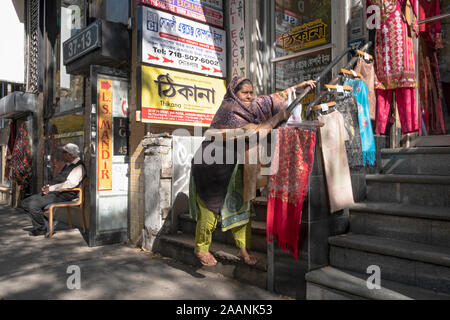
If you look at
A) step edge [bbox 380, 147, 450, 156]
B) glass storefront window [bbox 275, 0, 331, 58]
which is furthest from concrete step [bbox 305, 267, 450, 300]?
glass storefront window [bbox 275, 0, 331, 58]

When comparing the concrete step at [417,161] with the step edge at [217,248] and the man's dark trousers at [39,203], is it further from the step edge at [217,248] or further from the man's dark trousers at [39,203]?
the man's dark trousers at [39,203]

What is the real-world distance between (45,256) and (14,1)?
8.55 metres

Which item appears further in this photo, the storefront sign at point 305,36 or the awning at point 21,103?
the awning at point 21,103

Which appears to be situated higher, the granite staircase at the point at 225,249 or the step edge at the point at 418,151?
the step edge at the point at 418,151

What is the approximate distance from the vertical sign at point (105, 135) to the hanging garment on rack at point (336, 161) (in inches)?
153

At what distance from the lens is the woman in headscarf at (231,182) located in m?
3.78

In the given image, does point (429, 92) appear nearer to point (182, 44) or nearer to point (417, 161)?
point (417, 161)

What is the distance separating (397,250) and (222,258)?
1.94m

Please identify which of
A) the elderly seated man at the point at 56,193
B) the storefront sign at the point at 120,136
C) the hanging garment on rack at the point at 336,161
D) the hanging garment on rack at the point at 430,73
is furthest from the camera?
the elderly seated man at the point at 56,193

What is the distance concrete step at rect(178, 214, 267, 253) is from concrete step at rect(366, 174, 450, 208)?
1.31m

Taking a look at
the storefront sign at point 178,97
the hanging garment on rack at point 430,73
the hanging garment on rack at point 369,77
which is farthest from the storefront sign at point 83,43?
the hanging garment on rack at point 430,73

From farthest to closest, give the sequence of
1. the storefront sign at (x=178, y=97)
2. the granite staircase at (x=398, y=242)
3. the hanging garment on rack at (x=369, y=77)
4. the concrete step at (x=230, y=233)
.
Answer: the storefront sign at (x=178, y=97) → the hanging garment on rack at (x=369, y=77) → the concrete step at (x=230, y=233) → the granite staircase at (x=398, y=242)

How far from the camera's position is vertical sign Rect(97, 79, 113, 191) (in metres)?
5.89

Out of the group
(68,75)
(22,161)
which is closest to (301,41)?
(68,75)
